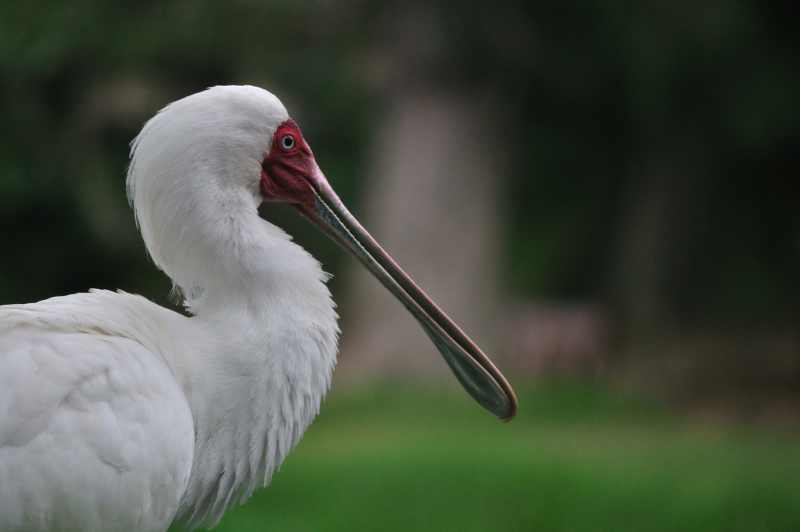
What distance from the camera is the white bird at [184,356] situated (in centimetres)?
394

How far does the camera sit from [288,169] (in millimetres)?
4531

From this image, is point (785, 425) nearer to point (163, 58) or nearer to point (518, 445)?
point (518, 445)

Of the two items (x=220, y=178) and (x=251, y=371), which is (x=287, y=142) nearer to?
(x=220, y=178)

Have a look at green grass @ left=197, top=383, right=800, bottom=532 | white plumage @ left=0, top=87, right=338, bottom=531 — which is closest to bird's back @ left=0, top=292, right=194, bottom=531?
white plumage @ left=0, top=87, right=338, bottom=531

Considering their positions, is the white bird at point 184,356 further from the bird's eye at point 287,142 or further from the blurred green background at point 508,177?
the blurred green background at point 508,177

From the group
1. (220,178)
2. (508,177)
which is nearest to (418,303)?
(220,178)

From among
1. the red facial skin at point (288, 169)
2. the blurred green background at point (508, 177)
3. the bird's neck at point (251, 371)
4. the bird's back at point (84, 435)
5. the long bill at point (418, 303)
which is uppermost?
the blurred green background at point (508, 177)

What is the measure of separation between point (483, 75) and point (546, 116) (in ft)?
6.56

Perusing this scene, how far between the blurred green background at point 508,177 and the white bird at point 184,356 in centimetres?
520

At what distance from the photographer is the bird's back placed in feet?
12.8

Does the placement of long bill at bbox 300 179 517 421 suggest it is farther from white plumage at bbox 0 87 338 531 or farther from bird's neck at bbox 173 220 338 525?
bird's neck at bbox 173 220 338 525

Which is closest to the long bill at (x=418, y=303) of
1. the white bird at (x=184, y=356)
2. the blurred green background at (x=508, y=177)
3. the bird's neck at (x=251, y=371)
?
the white bird at (x=184, y=356)

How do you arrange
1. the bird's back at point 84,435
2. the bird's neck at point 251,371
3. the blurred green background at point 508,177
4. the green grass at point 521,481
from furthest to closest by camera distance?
1. the blurred green background at point 508,177
2. the green grass at point 521,481
3. the bird's neck at point 251,371
4. the bird's back at point 84,435

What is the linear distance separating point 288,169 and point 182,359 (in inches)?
28.2
